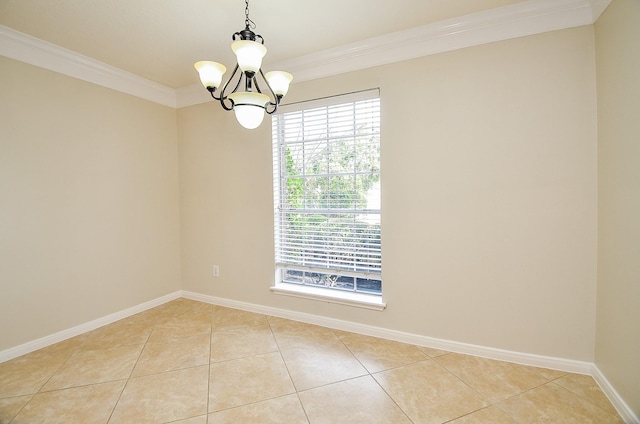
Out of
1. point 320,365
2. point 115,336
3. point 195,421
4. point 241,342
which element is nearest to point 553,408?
point 320,365

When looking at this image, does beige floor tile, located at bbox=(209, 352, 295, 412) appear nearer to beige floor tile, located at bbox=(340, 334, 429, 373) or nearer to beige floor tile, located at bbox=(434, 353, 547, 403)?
beige floor tile, located at bbox=(340, 334, 429, 373)

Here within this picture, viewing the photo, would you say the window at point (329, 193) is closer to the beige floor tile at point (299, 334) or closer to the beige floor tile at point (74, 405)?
the beige floor tile at point (299, 334)

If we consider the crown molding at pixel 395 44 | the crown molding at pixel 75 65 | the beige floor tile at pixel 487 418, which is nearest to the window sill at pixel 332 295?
the beige floor tile at pixel 487 418

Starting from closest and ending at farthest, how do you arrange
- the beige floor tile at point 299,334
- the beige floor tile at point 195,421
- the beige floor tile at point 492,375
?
1. the beige floor tile at point 195,421
2. the beige floor tile at point 492,375
3. the beige floor tile at point 299,334

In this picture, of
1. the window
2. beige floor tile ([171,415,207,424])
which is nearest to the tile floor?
beige floor tile ([171,415,207,424])

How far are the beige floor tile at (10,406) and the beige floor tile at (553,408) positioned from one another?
282 cm

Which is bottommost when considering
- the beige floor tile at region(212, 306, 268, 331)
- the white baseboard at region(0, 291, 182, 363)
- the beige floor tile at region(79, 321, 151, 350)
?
the beige floor tile at region(79, 321, 151, 350)

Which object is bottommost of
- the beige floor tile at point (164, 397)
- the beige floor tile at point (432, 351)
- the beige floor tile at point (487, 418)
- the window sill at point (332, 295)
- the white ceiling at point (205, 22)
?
the beige floor tile at point (487, 418)

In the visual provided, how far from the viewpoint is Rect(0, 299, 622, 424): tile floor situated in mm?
1598

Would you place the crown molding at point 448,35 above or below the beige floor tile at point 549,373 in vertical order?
above

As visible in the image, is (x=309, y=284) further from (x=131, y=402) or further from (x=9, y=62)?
(x=9, y=62)

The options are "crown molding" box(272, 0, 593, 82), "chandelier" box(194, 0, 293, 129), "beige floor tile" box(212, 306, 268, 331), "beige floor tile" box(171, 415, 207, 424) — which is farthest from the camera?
"beige floor tile" box(212, 306, 268, 331)

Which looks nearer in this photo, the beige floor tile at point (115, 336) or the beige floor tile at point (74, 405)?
the beige floor tile at point (74, 405)

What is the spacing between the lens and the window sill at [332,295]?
2512 mm
